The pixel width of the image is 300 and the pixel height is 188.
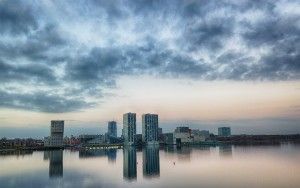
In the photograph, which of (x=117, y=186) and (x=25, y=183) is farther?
(x=25, y=183)

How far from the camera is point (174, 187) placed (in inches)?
2175

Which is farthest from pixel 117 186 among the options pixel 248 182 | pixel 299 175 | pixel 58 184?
pixel 299 175

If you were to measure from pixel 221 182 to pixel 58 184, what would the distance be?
103 ft

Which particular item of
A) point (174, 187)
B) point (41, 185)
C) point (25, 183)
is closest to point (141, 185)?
point (174, 187)

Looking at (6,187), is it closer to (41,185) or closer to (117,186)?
(41,185)

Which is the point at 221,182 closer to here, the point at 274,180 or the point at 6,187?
the point at 274,180

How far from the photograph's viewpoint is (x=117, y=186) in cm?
5866

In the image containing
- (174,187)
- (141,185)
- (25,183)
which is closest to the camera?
(174,187)

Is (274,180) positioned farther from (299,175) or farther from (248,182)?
(299,175)

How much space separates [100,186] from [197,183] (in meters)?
18.0

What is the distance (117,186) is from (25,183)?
65.3ft

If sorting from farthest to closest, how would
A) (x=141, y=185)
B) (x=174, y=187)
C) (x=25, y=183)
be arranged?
(x=25, y=183), (x=141, y=185), (x=174, y=187)

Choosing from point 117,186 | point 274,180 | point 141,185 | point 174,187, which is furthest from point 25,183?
point 274,180

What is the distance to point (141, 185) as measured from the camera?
5909cm
